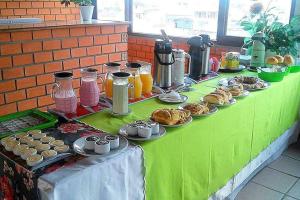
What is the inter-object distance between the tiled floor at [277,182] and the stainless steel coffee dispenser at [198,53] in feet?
2.56

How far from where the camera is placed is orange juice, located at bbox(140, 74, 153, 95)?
5.22 feet

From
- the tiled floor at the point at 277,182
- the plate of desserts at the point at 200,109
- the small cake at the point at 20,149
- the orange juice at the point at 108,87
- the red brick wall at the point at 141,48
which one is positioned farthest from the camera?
the red brick wall at the point at 141,48

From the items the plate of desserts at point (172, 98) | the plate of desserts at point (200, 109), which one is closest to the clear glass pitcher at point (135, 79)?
the plate of desserts at point (172, 98)

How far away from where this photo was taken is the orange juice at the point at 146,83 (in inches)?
62.6

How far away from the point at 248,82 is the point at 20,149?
136 centimetres

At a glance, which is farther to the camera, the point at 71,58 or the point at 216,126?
the point at 71,58

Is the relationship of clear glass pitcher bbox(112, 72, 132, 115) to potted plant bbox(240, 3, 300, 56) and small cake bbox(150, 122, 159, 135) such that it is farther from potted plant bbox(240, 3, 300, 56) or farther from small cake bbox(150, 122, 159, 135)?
potted plant bbox(240, 3, 300, 56)

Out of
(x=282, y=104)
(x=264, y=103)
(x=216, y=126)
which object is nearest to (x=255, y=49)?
(x=282, y=104)

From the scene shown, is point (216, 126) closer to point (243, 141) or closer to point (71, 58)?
point (243, 141)

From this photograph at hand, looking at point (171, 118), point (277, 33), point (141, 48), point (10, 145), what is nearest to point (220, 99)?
point (171, 118)

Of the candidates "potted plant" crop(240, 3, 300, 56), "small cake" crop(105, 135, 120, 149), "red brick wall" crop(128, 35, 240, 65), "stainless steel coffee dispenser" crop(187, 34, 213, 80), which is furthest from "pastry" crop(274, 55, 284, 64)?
"small cake" crop(105, 135, 120, 149)

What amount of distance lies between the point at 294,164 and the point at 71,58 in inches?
69.4

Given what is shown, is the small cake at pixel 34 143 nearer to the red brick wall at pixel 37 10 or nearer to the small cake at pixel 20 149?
the small cake at pixel 20 149

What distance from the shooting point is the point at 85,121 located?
1262mm
